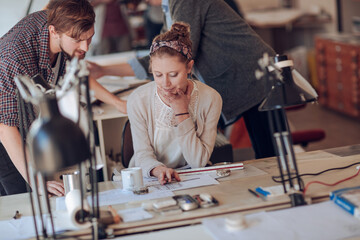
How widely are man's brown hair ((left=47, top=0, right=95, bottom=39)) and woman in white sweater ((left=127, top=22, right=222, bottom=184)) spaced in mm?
272

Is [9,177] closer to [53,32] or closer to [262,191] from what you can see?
[53,32]

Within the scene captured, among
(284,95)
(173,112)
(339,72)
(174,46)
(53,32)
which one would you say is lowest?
(339,72)

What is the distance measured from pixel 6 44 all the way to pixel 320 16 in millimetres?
4985

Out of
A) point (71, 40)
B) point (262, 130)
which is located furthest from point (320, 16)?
point (71, 40)

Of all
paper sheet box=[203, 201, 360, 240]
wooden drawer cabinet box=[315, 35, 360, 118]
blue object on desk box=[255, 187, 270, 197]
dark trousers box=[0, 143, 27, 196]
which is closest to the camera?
paper sheet box=[203, 201, 360, 240]

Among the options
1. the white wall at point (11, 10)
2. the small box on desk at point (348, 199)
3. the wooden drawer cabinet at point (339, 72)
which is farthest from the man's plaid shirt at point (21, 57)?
the wooden drawer cabinet at point (339, 72)

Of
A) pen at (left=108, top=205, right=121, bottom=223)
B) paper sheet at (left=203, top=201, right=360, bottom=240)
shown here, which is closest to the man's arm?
pen at (left=108, top=205, right=121, bottom=223)

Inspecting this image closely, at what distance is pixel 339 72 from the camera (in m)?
4.88

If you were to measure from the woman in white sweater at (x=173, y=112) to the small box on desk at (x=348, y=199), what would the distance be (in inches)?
24.2

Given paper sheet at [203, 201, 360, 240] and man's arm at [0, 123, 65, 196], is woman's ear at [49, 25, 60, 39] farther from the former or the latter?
paper sheet at [203, 201, 360, 240]

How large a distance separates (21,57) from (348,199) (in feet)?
3.96

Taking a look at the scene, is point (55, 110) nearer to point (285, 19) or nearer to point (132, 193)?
point (132, 193)

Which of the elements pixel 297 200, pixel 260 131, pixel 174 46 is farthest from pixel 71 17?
pixel 260 131

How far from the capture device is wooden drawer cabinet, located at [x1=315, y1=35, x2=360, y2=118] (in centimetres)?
458
